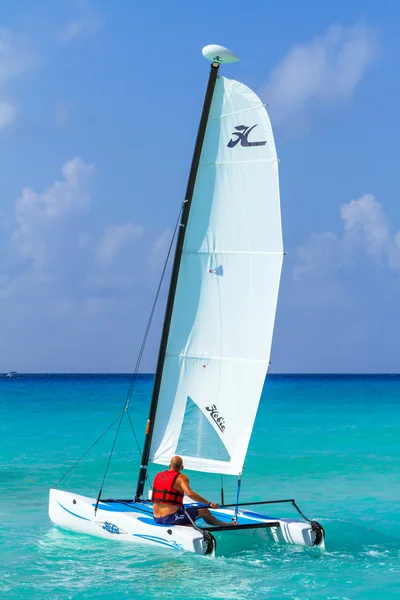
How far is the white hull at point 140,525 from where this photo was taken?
1204cm

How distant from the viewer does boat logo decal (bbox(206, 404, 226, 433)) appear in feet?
44.8

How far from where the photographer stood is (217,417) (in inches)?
539

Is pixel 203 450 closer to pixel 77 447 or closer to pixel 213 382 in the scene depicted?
pixel 213 382

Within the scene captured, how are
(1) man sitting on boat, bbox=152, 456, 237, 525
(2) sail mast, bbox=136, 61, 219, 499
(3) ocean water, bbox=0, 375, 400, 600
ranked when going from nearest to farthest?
1. (3) ocean water, bbox=0, 375, 400, 600
2. (1) man sitting on boat, bbox=152, 456, 237, 525
3. (2) sail mast, bbox=136, 61, 219, 499

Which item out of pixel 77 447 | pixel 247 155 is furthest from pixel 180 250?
pixel 77 447

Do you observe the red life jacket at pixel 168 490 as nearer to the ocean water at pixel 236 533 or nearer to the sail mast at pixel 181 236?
the ocean water at pixel 236 533

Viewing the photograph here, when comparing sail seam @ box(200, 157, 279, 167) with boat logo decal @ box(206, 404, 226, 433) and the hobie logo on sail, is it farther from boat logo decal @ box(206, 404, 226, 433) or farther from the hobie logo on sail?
boat logo decal @ box(206, 404, 226, 433)

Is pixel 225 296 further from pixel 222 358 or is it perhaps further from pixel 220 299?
pixel 222 358

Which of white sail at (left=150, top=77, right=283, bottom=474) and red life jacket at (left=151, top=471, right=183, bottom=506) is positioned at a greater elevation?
white sail at (left=150, top=77, right=283, bottom=474)

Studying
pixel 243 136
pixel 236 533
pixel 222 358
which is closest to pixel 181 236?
pixel 243 136

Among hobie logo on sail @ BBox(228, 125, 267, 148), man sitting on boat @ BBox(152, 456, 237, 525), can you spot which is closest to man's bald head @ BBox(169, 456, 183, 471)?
man sitting on boat @ BBox(152, 456, 237, 525)

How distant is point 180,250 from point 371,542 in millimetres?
5822

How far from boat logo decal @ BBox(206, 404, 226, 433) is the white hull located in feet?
4.84

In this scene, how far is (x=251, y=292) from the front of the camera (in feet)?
44.4
